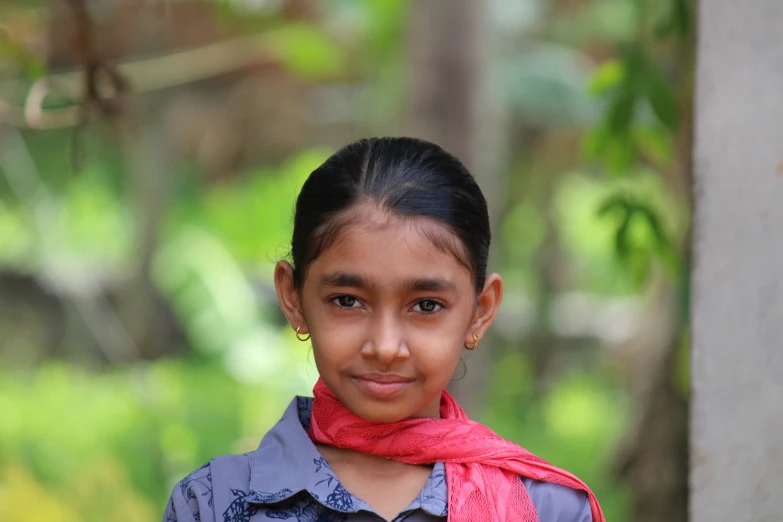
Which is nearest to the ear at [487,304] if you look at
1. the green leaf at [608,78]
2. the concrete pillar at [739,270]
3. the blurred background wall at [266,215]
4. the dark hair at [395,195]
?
the dark hair at [395,195]

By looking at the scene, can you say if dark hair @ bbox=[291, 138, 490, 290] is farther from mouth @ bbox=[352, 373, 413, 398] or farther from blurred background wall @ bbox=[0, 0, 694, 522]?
blurred background wall @ bbox=[0, 0, 694, 522]

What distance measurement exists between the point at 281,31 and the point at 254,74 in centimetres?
146

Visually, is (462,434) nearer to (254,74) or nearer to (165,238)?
(165,238)

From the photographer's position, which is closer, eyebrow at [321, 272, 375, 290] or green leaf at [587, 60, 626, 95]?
eyebrow at [321, 272, 375, 290]

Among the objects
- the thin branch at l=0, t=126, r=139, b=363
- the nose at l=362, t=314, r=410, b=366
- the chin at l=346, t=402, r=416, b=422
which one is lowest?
the chin at l=346, t=402, r=416, b=422

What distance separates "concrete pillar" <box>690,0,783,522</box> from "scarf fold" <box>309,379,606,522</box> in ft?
1.42

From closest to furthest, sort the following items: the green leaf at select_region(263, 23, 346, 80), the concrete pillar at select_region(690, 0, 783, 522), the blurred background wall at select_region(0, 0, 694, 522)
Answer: the concrete pillar at select_region(690, 0, 783, 522) → the blurred background wall at select_region(0, 0, 694, 522) → the green leaf at select_region(263, 23, 346, 80)

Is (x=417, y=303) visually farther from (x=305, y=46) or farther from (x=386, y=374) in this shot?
(x=305, y=46)

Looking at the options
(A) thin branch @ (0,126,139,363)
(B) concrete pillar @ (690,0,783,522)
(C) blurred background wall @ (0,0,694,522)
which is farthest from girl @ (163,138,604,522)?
(A) thin branch @ (0,126,139,363)

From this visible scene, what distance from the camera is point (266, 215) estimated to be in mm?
8305

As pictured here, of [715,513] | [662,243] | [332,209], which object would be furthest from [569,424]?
[332,209]

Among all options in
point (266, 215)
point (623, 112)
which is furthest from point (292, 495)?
point (266, 215)

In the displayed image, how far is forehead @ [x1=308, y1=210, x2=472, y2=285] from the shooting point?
1638 millimetres

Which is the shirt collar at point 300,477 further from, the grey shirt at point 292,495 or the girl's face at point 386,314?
the girl's face at point 386,314
